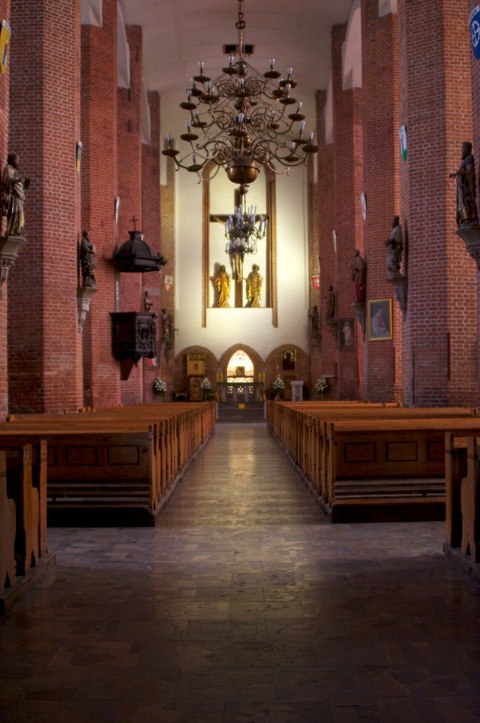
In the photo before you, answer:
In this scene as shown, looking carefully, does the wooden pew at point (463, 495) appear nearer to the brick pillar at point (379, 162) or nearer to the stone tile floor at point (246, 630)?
the stone tile floor at point (246, 630)

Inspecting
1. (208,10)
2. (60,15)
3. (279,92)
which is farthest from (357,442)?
(208,10)

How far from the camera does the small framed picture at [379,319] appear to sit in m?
16.7

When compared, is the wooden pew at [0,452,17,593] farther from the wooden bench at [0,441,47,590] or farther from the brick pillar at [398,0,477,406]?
the brick pillar at [398,0,477,406]

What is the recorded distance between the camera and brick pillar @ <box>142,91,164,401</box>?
2756 cm

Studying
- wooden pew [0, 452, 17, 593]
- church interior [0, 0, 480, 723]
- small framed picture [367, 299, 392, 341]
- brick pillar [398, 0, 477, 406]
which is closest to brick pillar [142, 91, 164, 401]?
church interior [0, 0, 480, 723]

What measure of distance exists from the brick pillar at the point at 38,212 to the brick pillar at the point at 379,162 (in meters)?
7.53

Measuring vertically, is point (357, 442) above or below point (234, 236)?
below

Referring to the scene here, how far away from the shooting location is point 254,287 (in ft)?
112

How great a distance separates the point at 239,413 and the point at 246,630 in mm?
25023

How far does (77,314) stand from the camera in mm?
12758

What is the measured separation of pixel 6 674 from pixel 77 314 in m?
9.85

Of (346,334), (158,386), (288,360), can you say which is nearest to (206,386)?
(288,360)

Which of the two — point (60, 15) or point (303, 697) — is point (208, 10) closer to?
point (60, 15)

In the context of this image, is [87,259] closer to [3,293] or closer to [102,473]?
[3,293]
